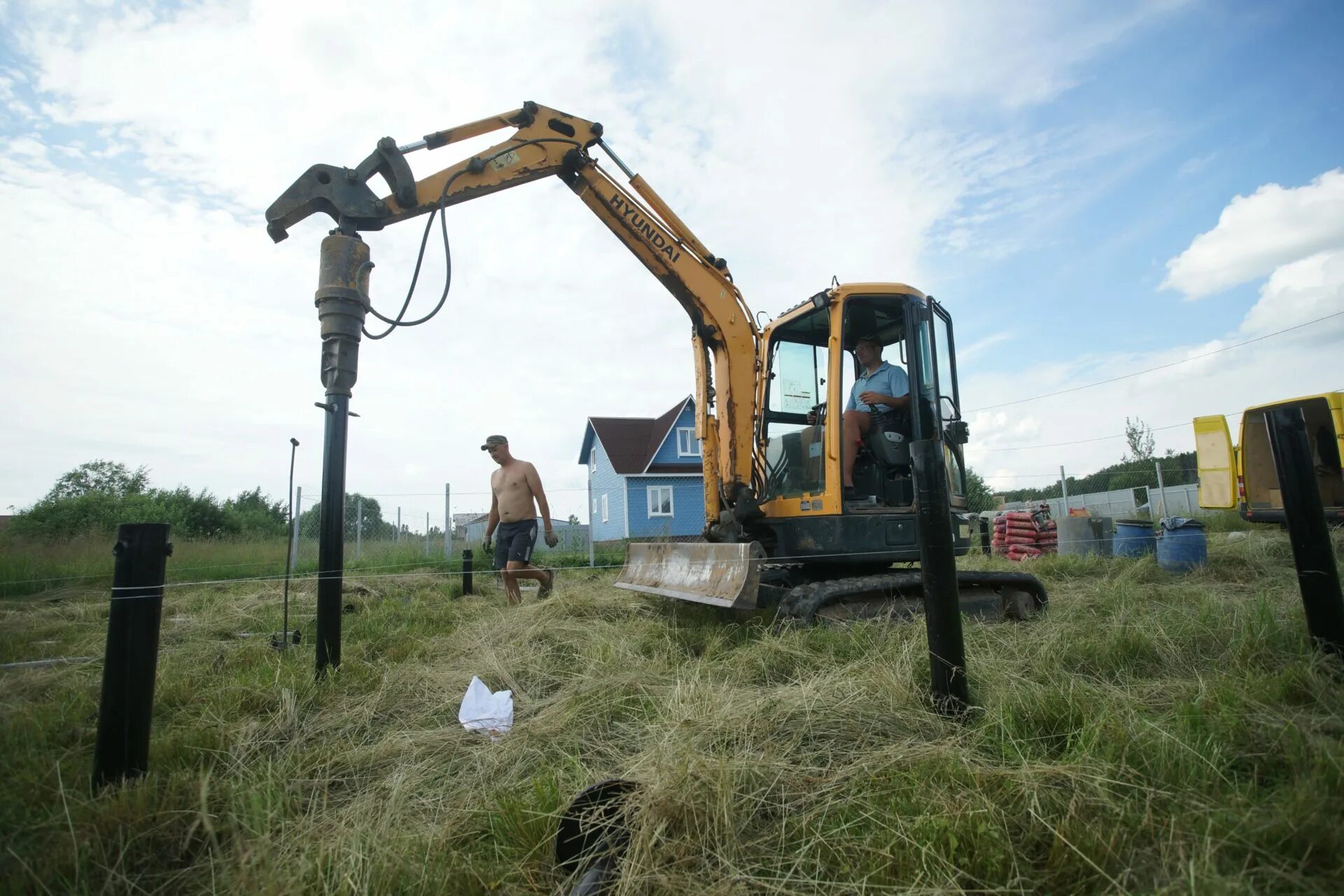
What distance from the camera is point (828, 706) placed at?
2.62 metres

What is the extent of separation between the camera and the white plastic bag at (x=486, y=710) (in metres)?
2.96

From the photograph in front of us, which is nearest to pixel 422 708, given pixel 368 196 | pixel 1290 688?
pixel 368 196

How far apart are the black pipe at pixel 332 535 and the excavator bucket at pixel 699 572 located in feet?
7.13

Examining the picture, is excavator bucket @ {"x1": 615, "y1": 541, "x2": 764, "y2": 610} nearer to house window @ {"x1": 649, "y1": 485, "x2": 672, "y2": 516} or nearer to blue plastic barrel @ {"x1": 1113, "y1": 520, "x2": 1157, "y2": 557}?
blue plastic barrel @ {"x1": 1113, "y1": 520, "x2": 1157, "y2": 557}

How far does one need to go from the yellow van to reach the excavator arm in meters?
6.34

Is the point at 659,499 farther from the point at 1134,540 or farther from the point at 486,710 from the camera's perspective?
the point at 486,710

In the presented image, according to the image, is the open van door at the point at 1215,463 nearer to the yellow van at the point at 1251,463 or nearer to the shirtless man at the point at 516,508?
the yellow van at the point at 1251,463

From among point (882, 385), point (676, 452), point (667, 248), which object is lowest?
point (882, 385)

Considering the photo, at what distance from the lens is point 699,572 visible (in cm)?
505

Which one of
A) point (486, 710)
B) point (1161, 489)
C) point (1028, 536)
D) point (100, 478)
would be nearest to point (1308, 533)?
point (486, 710)

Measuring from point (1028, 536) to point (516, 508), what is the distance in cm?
875

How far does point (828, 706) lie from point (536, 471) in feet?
17.6

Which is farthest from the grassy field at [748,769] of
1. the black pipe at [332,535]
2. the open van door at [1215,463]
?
the open van door at [1215,463]

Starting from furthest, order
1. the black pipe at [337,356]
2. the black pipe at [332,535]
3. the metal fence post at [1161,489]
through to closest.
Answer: the metal fence post at [1161,489] → the black pipe at [337,356] → the black pipe at [332,535]
